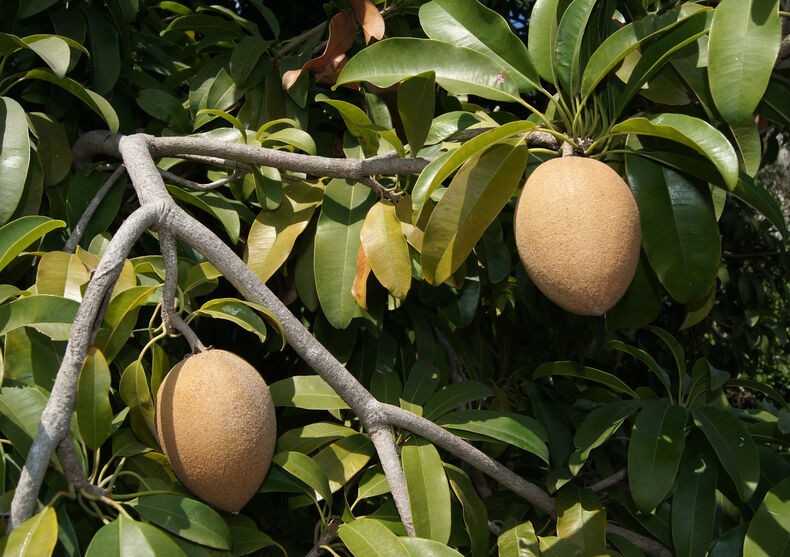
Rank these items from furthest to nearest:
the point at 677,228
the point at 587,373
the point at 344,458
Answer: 1. the point at 587,373
2. the point at 344,458
3. the point at 677,228

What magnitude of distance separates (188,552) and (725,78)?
816 mm

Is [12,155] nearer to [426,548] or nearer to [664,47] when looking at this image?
[426,548]

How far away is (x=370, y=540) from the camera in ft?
3.10

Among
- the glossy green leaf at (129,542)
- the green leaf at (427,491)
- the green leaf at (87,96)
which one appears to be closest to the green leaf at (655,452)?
the green leaf at (427,491)

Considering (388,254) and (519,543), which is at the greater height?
(388,254)

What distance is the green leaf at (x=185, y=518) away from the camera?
0.87m

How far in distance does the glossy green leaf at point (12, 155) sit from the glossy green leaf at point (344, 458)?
55 cm

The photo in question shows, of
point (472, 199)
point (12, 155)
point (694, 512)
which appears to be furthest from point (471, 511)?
point (12, 155)

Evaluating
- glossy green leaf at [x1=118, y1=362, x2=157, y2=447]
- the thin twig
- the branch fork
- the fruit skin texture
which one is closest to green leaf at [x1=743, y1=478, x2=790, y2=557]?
the branch fork

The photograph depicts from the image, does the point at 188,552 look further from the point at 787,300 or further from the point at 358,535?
the point at 787,300

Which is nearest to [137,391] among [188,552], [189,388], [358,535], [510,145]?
[189,388]

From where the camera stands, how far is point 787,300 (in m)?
3.57

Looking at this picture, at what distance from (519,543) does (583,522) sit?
0.35 ft

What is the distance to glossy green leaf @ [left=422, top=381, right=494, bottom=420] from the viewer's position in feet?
4.02
